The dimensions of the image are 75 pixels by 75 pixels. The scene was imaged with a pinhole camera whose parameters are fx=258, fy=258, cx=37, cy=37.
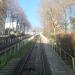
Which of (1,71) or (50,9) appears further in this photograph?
(50,9)

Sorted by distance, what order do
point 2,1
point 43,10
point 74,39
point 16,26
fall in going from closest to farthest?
point 74,39 → point 2,1 → point 43,10 → point 16,26

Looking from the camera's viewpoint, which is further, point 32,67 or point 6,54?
point 6,54

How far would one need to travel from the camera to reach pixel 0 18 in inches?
2516

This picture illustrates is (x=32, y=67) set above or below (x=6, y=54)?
below

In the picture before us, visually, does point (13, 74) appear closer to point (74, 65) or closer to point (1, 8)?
point (74, 65)

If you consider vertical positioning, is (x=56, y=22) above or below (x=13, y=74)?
above

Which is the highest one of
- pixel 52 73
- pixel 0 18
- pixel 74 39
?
pixel 0 18

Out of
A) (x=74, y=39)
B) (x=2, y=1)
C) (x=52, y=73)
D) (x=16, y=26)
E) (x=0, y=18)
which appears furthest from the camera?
(x=16, y=26)

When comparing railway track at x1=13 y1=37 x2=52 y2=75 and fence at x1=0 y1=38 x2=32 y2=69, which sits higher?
fence at x1=0 y1=38 x2=32 y2=69

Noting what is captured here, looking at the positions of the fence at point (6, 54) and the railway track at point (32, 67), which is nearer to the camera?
the railway track at point (32, 67)

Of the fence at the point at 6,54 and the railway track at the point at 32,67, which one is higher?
the fence at the point at 6,54

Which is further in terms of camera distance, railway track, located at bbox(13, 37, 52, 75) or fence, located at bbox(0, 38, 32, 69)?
fence, located at bbox(0, 38, 32, 69)

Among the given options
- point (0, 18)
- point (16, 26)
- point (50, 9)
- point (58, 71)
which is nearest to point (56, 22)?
point (50, 9)

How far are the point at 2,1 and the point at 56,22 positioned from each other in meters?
14.4
